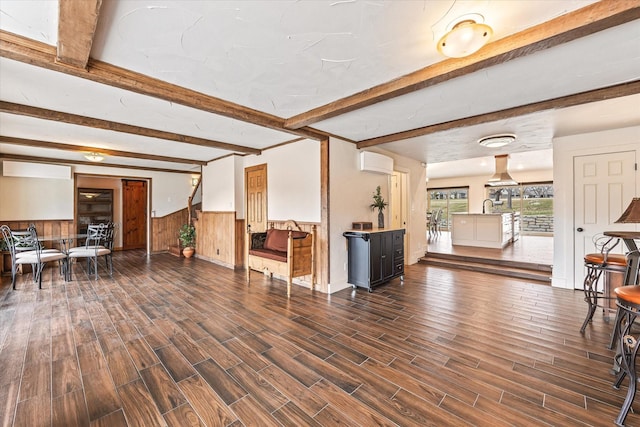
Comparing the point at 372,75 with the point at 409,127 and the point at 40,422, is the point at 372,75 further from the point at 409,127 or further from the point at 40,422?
the point at 40,422

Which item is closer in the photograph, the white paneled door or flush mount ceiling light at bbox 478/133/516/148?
the white paneled door

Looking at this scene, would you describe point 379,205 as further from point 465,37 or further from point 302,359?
point 465,37

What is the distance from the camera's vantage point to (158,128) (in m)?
3.80

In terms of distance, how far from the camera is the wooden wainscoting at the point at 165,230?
7.13 m

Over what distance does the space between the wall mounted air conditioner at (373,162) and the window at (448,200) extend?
739 cm

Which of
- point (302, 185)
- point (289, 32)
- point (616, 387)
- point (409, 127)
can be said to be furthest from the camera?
point (302, 185)

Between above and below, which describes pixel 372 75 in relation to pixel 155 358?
above

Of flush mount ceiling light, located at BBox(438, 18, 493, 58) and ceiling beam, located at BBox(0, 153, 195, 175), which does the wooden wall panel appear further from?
flush mount ceiling light, located at BBox(438, 18, 493, 58)

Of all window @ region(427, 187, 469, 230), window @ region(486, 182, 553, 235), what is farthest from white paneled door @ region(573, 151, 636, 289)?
window @ region(427, 187, 469, 230)

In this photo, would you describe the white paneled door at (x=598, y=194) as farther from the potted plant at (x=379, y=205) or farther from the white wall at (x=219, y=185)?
the white wall at (x=219, y=185)

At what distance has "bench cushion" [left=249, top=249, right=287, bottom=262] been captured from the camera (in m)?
3.91

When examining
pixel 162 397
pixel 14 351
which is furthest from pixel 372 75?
pixel 14 351

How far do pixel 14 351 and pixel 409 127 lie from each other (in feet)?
15.7

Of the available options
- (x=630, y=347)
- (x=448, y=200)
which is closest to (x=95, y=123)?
(x=630, y=347)
